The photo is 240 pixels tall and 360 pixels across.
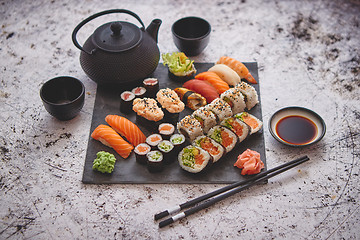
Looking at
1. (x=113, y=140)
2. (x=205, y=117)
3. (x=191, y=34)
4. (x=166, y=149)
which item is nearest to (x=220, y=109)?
(x=205, y=117)

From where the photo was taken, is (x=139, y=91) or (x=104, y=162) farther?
(x=139, y=91)

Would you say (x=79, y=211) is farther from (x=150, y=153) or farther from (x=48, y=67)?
Result: (x=48, y=67)

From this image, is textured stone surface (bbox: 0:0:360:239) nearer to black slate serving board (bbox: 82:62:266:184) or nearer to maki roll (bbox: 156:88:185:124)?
black slate serving board (bbox: 82:62:266:184)

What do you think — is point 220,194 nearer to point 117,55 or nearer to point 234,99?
point 234,99

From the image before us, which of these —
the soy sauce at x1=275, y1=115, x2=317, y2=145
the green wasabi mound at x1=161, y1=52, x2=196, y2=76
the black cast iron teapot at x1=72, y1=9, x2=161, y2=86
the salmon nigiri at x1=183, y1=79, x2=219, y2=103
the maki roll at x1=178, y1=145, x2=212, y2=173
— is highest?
the black cast iron teapot at x1=72, y1=9, x2=161, y2=86

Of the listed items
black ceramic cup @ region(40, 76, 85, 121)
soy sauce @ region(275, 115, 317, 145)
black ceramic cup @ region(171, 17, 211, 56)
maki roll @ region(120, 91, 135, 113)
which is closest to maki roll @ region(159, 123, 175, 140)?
maki roll @ region(120, 91, 135, 113)

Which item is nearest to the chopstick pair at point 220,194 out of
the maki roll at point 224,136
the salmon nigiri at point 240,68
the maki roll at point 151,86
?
the maki roll at point 224,136

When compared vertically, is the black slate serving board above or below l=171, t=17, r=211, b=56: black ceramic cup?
below
